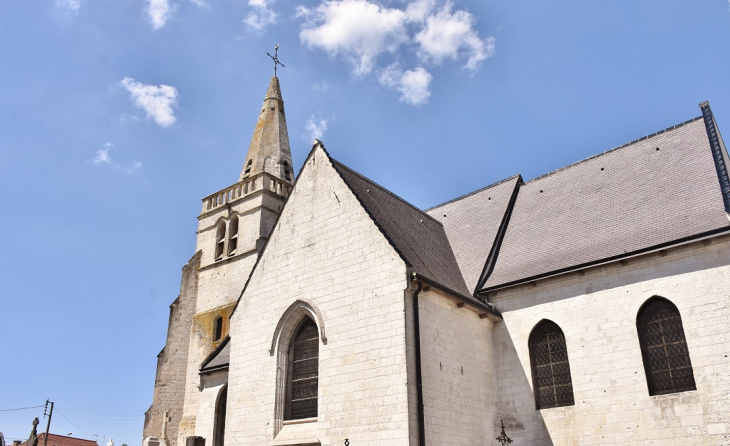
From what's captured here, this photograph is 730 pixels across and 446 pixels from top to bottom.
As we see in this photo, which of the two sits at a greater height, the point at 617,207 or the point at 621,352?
the point at 617,207

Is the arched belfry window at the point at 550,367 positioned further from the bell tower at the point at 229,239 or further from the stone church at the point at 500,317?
the bell tower at the point at 229,239

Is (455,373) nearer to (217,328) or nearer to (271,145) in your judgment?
(217,328)

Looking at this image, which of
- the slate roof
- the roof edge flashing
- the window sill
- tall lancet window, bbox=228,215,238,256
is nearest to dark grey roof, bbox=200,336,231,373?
the window sill

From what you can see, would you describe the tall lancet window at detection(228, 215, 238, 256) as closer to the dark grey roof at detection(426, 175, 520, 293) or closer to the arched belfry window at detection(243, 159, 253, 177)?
the arched belfry window at detection(243, 159, 253, 177)

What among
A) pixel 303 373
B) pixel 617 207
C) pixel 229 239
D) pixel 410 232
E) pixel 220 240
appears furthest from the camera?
pixel 220 240

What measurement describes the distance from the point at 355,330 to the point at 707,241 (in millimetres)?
7992

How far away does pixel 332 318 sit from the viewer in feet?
46.6

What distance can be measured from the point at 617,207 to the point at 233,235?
15676 millimetres

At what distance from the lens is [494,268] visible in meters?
16.8

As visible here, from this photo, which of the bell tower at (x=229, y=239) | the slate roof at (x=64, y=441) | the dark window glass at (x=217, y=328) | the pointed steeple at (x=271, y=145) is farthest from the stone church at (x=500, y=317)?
the slate roof at (x=64, y=441)

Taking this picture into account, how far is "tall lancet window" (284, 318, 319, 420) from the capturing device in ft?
47.1

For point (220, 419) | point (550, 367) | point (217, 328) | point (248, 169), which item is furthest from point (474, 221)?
point (248, 169)

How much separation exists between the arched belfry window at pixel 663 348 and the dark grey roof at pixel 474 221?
4464 millimetres

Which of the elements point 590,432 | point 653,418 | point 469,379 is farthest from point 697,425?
point 469,379
